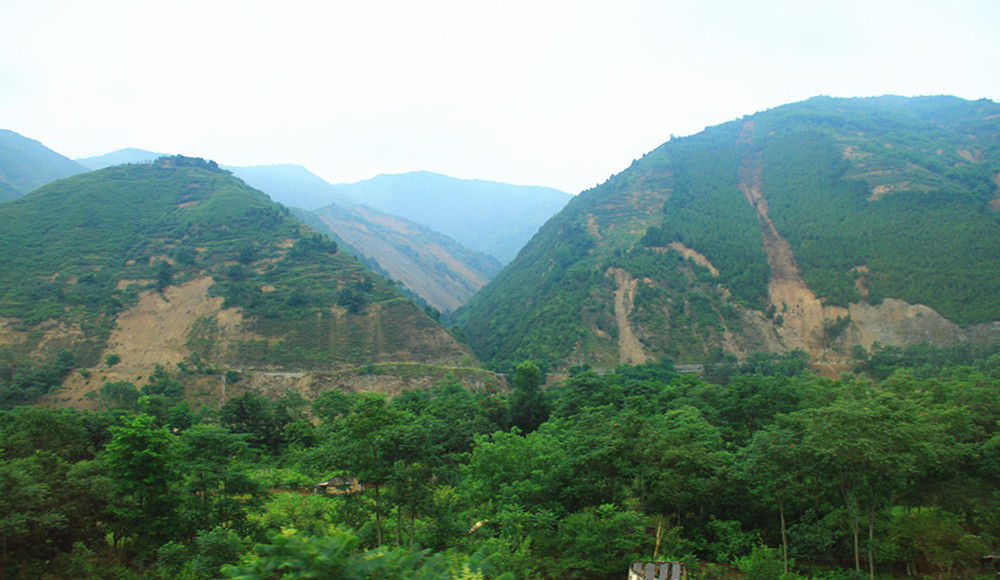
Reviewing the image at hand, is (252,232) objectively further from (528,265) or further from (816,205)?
(816,205)

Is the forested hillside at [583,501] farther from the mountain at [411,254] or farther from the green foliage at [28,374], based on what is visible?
the mountain at [411,254]

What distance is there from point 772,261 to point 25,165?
18887 centimetres

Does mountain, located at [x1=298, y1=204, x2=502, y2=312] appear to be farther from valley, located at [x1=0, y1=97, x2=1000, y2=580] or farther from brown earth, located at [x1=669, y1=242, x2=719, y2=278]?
brown earth, located at [x1=669, y1=242, x2=719, y2=278]

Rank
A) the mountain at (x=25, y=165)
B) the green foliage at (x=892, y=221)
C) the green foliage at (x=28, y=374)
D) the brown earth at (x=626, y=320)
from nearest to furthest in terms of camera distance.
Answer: the green foliage at (x=28, y=374), the green foliage at (x=892, y=221), the brown earth at (x=626, y=320), the mountain at (x=25, y=165)

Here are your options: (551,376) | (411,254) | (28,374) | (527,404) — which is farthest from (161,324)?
(411,254)

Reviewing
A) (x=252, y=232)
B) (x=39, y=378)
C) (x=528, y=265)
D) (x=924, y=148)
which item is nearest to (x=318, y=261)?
(x=252, y=232)

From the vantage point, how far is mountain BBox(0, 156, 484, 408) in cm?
5525

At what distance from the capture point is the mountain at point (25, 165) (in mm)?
125056

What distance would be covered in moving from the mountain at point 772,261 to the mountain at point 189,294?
2022 centimetres

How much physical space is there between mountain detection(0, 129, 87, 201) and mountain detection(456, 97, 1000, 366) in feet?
371

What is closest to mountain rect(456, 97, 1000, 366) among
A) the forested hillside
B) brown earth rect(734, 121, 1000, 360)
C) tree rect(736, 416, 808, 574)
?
brown earth rect(734, 121, 1000, 360)

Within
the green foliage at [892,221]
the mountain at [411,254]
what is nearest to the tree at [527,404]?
the green foliage at [892,221]

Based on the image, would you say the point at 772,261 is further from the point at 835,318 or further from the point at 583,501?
the point at 583,501

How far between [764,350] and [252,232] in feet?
240
